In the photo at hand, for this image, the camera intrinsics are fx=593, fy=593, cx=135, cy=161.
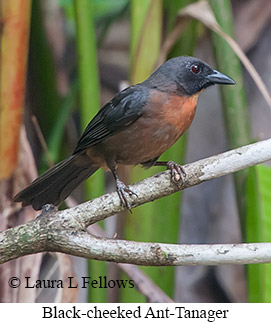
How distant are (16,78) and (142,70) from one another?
55cm

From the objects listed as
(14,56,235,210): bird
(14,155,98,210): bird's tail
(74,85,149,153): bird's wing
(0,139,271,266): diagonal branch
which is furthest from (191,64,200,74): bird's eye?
(0,139,271,266): diagonal branch

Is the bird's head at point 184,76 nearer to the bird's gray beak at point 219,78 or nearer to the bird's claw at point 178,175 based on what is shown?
the bird's gray beak at point 219,78

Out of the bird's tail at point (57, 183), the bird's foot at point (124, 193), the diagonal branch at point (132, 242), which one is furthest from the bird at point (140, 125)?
the diagonal branch at point (132, 242)

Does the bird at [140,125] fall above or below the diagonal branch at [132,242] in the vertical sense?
above

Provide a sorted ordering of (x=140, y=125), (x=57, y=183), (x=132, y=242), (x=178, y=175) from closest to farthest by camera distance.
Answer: (x=132, y=242) → (x=178, y=175) → (x=140, y=125) → (x=57, y=183)

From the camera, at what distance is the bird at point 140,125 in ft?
7.41

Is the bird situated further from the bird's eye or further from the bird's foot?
the bird's foot

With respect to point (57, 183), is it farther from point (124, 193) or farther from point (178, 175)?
point (178, 175)

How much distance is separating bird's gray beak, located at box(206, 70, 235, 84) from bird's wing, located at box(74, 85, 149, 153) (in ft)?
0.86

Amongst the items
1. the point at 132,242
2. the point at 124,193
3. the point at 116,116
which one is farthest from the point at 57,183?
the point at 132,242

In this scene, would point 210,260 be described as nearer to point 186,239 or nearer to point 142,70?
point 142,70

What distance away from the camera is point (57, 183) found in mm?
2402

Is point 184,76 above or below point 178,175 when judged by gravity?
above

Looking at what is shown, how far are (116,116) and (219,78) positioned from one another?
1.42 feet
